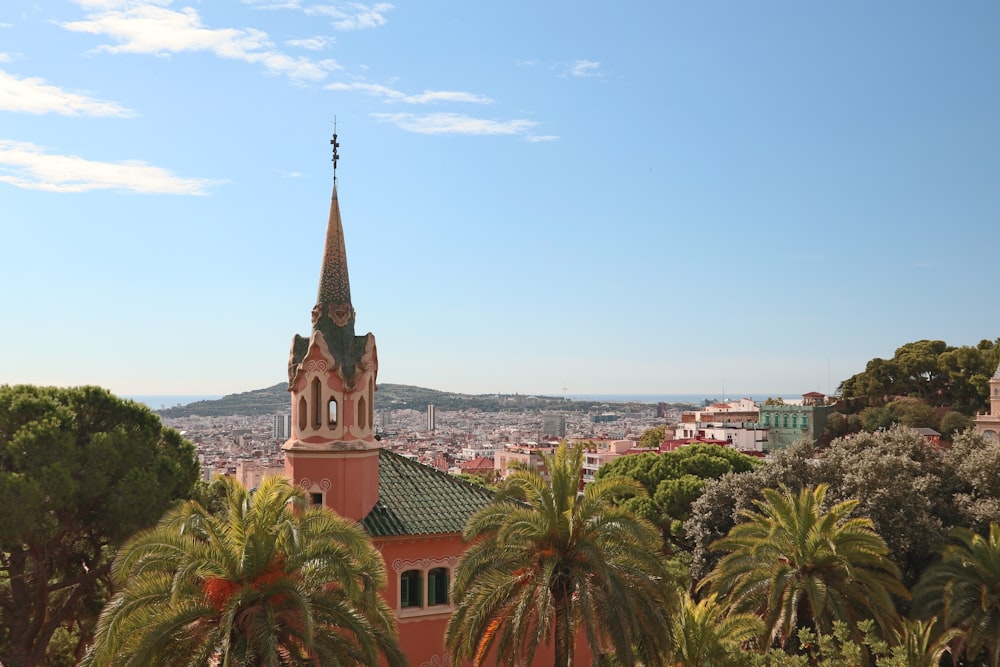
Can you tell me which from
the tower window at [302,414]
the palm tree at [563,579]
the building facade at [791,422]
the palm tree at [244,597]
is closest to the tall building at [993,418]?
the building facade at [791,422]

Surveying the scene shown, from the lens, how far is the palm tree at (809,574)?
17.6 metres

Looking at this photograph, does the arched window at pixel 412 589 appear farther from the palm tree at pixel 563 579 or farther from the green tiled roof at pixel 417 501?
the palm tree at pixel 563 579

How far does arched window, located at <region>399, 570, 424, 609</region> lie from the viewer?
2012cm

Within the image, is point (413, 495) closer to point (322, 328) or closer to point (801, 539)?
point (322, 328)

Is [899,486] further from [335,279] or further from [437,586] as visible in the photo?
[335,279]

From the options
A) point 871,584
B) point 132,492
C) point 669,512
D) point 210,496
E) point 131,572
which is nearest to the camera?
point 131,572

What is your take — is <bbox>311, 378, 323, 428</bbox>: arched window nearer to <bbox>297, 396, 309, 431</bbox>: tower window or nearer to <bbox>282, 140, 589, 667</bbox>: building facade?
<bbox>282, 140, 589, 667</bbox>: building facade

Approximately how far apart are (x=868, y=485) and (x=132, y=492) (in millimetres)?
21676

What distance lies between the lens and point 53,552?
2223 centimetres

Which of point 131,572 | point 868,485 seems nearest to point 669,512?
point 868,485

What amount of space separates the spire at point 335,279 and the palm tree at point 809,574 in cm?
1098

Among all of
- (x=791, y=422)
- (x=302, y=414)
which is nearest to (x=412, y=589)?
(x=302, y=414)

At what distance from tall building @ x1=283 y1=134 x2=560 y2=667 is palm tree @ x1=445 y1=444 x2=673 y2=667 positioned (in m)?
4.58

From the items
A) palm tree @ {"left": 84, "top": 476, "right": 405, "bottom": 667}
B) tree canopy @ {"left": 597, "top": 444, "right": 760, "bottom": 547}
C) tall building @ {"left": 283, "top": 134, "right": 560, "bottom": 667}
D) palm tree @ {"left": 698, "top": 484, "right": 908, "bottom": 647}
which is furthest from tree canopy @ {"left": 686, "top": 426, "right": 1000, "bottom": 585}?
palm tree @ {"left": 84, "top": 476, "right": 405, "bottom": 667}
